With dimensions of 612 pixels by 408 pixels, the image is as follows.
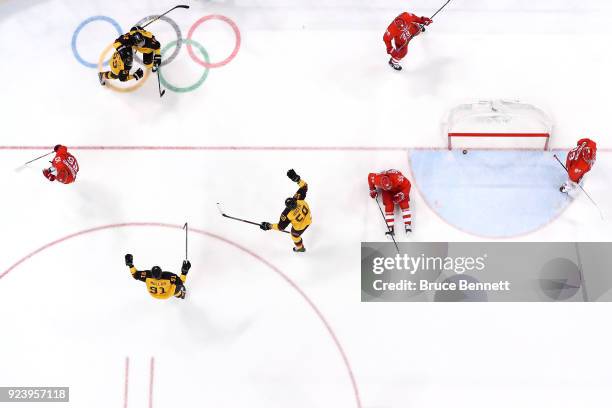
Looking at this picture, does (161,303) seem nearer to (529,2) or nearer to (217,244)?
(217,244)

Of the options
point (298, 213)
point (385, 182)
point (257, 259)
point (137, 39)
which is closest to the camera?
point (298, 213)

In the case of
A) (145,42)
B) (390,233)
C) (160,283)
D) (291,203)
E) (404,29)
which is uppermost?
(404,29)

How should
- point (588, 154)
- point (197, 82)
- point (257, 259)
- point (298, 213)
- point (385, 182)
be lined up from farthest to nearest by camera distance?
point (197, 82), point (257, 259), point (385, 182), point (588, 154), point (298, 213)

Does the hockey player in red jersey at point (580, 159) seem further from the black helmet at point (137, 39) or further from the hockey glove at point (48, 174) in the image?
the hockey glove at point (48, 174)

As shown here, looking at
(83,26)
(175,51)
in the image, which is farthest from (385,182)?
(83,26)

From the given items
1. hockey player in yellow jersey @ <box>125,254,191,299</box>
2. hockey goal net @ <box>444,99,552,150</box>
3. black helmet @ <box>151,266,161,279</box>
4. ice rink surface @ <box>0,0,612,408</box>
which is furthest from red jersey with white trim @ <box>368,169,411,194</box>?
black helmet @ <box>151,266,161,279</box>

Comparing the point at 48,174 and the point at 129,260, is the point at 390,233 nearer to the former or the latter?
the point at 129,260
